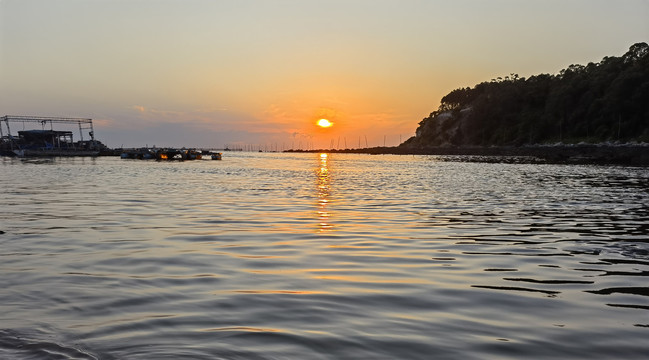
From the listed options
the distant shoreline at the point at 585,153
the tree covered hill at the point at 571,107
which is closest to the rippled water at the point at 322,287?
the distant shoreline at the point at 585,153

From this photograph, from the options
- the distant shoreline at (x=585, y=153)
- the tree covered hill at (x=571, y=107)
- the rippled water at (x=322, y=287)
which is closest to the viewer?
the rippled water at (x=322, y=287)

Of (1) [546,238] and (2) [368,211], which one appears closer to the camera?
(1) [546,238]

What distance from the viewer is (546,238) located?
559 inches

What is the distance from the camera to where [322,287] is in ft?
28.1

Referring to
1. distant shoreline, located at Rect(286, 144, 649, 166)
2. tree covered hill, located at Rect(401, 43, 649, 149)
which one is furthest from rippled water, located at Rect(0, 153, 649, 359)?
tree covered hill, located at Rect(401, 43, 649, 149)

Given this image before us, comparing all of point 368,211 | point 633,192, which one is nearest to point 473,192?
point 633,192

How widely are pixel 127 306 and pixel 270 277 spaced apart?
274 centimetres

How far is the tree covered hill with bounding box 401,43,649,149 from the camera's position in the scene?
12138 cm

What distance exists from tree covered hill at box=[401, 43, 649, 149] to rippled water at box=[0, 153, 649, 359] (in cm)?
11312

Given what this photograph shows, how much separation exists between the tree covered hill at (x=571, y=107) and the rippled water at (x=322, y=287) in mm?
113122

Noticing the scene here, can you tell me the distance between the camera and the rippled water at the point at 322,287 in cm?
585

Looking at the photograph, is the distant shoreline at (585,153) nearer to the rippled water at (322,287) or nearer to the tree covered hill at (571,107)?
the tree covered hill at (571,107)

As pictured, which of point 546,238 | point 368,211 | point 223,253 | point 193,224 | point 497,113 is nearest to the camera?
point 223,253

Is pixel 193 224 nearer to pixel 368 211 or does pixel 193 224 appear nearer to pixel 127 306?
Result: pixel 368 211
